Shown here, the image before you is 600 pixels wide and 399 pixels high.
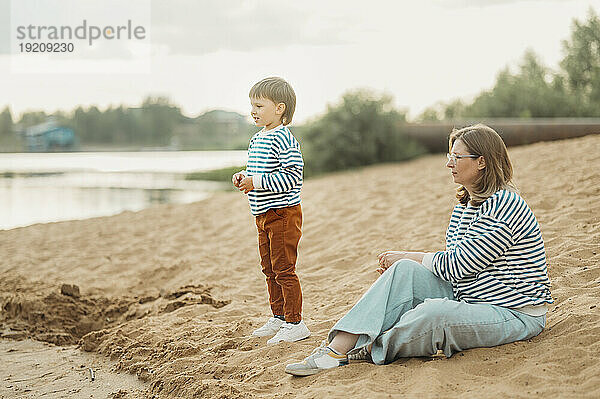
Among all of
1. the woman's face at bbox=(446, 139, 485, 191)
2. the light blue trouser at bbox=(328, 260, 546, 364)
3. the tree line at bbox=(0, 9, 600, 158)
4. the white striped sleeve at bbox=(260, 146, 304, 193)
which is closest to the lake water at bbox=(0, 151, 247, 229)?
the tree line at bbox=(0, 9, 600, 158)

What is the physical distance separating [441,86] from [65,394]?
1245cm

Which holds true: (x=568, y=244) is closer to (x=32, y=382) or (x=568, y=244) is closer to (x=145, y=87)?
(x=32, y=382)

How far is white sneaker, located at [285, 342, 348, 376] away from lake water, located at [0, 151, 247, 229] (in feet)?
24.0

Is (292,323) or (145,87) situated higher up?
(145,87)

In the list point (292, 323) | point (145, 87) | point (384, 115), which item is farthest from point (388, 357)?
point (145, 87)

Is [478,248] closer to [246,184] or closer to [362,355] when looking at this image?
[362,355]

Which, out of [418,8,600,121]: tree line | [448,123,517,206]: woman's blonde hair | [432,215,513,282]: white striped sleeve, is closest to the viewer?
[432,215,513,282]: white striped sleeve

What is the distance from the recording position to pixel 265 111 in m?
3.27

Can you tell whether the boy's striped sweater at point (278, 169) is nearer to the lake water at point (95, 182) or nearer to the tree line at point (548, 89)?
the lake water at point (95, 182)

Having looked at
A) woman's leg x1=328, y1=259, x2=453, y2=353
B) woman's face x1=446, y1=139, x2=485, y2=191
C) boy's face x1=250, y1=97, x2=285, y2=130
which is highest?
boy's face x1=250, y1=97, x2=285, y2=130

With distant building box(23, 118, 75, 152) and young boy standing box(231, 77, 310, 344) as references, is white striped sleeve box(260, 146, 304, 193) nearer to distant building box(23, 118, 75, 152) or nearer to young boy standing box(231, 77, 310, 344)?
young boy standing box(231, 77, 310, 344)

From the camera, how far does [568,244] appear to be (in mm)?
3957

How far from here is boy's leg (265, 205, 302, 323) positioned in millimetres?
3254

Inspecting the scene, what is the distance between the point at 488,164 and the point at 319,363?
3.58ft
